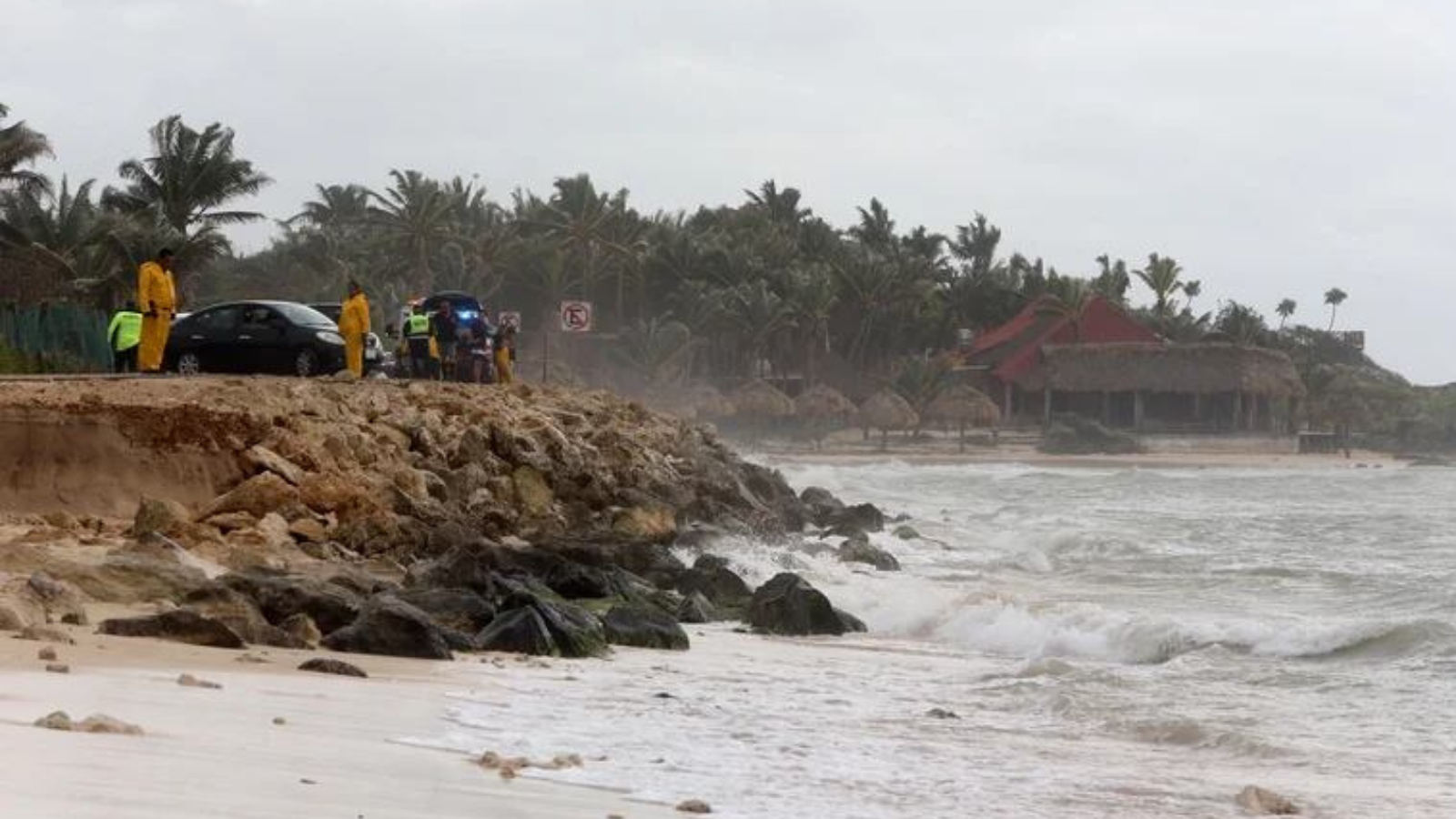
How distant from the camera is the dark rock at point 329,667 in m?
11.0

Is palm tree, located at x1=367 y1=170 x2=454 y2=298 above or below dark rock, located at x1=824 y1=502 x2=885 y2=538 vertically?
above

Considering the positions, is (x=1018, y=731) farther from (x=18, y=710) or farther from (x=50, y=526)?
(x=50, y=526)

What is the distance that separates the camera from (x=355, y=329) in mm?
26703

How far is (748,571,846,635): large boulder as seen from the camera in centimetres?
1666

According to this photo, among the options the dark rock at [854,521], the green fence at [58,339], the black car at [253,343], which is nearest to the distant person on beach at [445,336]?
the black car at [253,343]

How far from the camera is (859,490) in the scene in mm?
47312

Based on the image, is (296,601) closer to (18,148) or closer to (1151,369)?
(18,148)

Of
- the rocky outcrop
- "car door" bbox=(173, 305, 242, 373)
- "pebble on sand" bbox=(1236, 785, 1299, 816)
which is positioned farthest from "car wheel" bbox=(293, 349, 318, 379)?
"pebble on sand" bbox=(1236, 785, 1299, 816)

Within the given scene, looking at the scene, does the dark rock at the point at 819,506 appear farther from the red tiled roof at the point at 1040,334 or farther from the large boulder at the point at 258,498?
the red tiled roof at the point at 1040,334

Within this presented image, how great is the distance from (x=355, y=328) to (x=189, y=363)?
2.40m

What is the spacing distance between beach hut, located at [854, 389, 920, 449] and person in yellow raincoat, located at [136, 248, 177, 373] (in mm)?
48190

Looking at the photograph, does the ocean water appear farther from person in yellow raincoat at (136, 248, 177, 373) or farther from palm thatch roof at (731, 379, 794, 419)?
palm thatch roof at (731, 379, 794, 419)

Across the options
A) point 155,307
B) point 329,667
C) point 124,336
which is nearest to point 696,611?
point 329,667

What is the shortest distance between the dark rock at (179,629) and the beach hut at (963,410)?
61.7 m
